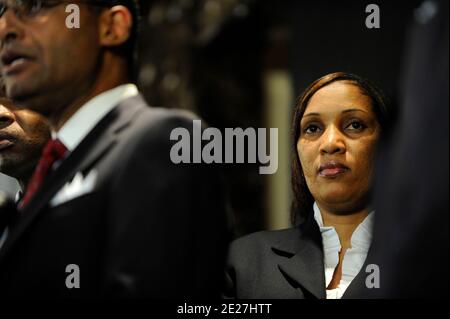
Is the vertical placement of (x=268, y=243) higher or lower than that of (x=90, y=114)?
lower

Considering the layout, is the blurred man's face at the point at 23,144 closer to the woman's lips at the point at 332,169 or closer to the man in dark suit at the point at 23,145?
the man in dark suit at the point at 23,145

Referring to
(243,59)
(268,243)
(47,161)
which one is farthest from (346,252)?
(243,59)

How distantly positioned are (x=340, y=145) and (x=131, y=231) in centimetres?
47

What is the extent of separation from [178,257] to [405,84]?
1.32 ft

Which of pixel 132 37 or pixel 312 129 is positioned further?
pixel 312 129

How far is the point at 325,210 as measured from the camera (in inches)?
65.2

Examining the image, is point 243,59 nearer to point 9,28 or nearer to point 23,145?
point 23,145

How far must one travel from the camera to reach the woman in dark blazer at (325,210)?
1.61 meters

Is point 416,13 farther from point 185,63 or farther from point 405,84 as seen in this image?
point 185,63

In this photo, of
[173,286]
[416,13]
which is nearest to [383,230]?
[173,286]

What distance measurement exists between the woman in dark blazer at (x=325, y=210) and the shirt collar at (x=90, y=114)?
0.36 metres

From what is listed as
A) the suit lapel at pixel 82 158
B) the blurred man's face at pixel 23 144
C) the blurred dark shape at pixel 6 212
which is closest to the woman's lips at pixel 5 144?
the blurred man's face at pixel 23 144

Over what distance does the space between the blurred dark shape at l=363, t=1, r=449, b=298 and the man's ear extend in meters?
0.48

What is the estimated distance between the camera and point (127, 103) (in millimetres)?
1441
